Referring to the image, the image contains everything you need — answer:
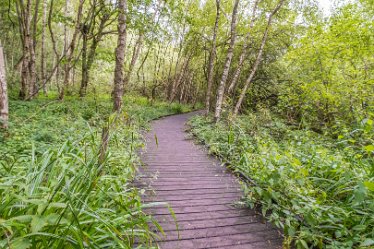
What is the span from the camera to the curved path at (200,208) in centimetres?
296

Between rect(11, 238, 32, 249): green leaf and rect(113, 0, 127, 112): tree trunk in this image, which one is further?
rect(113, 0, 127, 112): tree trunk

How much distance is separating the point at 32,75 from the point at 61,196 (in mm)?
11319

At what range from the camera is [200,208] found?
3.74 metres

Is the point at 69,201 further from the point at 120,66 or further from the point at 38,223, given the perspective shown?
the point at 120,66

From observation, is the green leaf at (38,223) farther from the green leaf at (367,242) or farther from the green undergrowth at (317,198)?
the green leaf at (367,242)

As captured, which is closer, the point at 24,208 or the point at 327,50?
the point at 24,208

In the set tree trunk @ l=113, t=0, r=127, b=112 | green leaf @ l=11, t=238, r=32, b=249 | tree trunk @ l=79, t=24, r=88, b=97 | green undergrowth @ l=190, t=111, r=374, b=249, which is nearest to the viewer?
green leaf @ l=11, t=238, r=32, b=249

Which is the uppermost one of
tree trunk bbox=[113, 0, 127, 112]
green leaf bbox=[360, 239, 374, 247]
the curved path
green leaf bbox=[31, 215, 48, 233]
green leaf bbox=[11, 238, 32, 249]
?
tree trunk bbox=[113, 0, 127, 112]

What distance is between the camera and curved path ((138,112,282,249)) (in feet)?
9.72

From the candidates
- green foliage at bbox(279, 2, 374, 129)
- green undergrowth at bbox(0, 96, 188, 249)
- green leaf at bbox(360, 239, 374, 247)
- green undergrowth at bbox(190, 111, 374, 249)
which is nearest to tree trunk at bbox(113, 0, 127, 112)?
green undergrowth at bbox(0, 96, 188, 249)

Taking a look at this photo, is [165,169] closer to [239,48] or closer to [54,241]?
[54,241]

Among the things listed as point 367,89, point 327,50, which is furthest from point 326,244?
point 327,50

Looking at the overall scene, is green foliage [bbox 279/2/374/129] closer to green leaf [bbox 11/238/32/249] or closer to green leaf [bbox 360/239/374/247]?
green leaf [bbox 360/239/374/247]

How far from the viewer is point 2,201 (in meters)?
1.85
